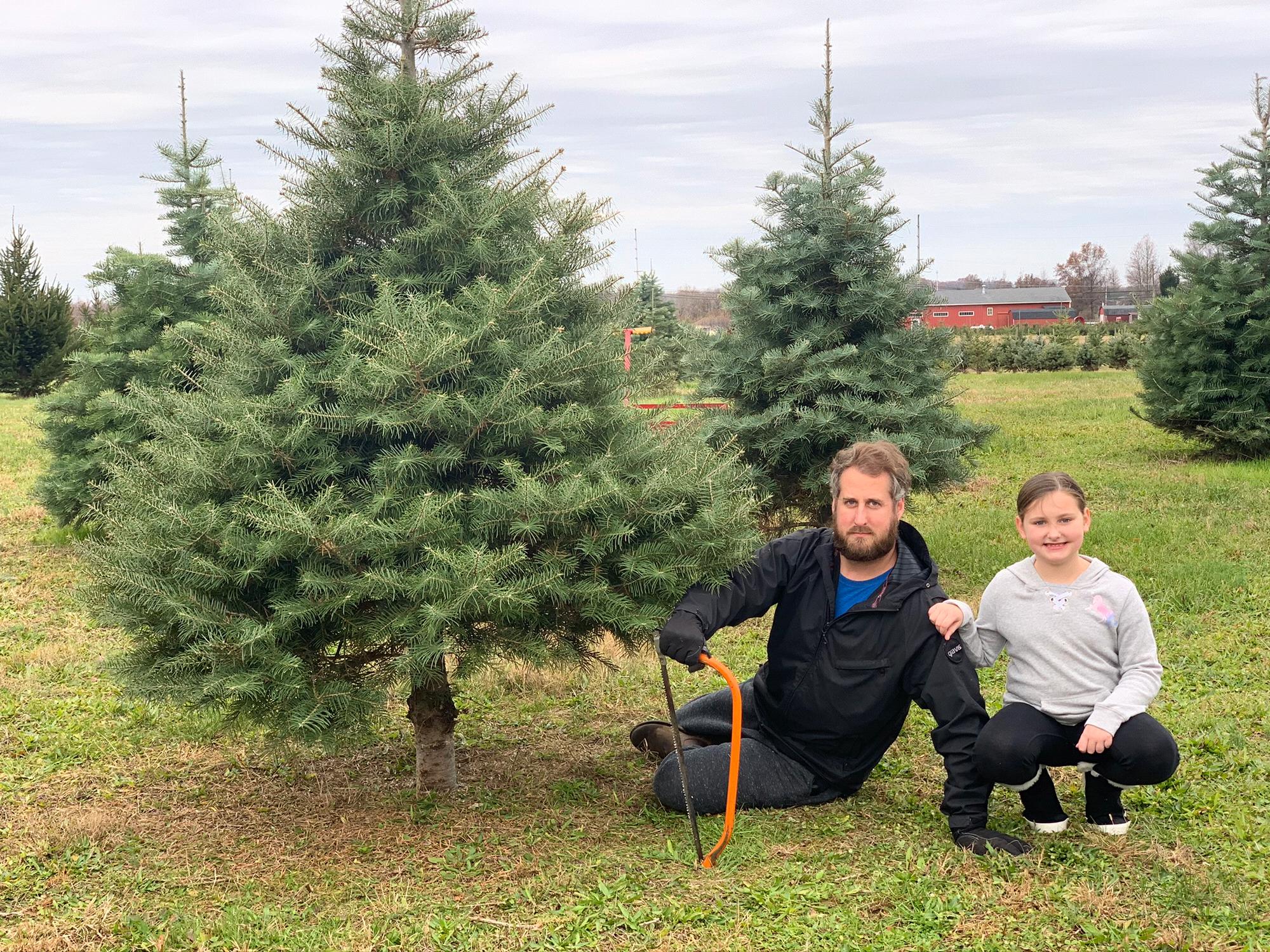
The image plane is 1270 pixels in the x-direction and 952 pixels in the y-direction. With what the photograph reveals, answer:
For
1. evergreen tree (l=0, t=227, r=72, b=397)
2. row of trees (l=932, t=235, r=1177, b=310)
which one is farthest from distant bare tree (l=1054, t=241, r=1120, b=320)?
evergreen tree (l=0, t=227, r=72, b=397)

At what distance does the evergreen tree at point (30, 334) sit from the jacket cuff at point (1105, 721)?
2534 centimetres

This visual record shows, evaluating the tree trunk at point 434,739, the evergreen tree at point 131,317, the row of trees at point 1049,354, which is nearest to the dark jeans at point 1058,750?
the tree trunk at point 434,739

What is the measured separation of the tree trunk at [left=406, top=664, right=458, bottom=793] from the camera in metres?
4.70

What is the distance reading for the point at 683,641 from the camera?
390cm

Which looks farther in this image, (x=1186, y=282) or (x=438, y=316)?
(x=1186, y=282)

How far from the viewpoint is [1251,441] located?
43.0ft

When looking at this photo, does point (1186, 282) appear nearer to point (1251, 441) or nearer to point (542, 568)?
point (1251, 441)

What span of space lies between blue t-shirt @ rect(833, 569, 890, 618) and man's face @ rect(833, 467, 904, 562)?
0.10 m

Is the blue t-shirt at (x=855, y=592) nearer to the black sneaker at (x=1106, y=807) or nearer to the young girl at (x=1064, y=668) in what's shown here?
the young girl at (x=1064, y=668)

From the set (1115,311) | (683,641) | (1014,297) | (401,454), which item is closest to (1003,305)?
(1014,297)

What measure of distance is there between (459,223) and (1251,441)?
1186 centimetres

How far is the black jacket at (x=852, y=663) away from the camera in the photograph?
4141 millimetres

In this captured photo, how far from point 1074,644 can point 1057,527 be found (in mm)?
435

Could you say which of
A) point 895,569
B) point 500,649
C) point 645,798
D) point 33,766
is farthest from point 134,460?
point 895,569
